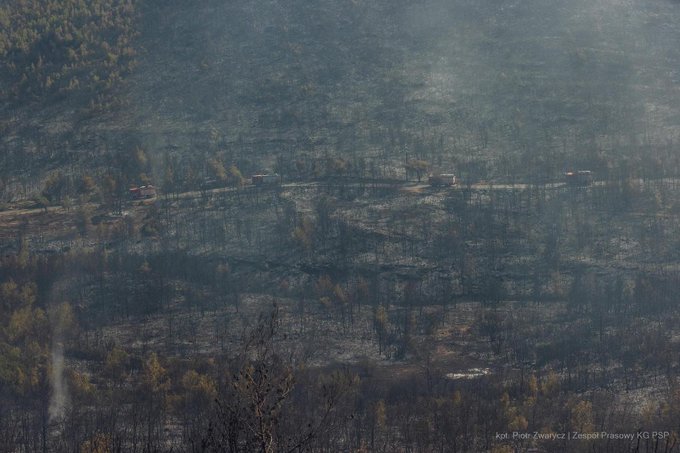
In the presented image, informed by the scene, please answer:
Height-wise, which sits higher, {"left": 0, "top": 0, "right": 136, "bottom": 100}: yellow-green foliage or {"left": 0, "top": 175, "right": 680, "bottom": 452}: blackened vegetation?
{"left": 0, "top": 0, "right": 136, "bottom": 100}: yellow-green foliage

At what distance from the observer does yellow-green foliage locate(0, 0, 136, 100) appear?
245 feet

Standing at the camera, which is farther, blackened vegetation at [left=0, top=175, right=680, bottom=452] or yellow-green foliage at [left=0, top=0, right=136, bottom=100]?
yellow-green foliage at [left=0, top=0, right=136, bottom=100]

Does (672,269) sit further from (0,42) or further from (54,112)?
(0,42)

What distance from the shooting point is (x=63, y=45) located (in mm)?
79375

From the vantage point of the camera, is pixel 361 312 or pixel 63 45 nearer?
pixel 361 312

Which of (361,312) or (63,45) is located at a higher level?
(63,45)

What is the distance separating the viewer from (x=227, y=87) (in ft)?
239

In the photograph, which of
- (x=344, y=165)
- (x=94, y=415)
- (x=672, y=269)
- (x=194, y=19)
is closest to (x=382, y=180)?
(x=344, y=165)

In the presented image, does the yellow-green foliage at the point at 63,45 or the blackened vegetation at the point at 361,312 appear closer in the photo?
the blackened vegetation at the point at 361,312

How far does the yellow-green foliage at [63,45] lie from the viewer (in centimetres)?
7462

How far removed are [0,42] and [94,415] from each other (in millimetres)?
58427

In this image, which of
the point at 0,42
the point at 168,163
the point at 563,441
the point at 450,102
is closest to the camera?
the point at 563,441

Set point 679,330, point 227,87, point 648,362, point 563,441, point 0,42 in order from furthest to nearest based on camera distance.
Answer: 1. point 0,42
2. point 227,87
3. point 679,330
4. point 648,362
5. point 563,441

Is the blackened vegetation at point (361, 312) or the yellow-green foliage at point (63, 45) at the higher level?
the yellow-green foliage at point (63, 45)
